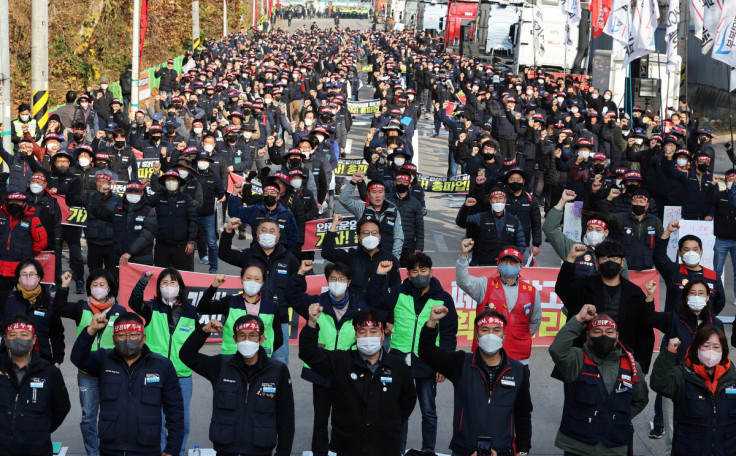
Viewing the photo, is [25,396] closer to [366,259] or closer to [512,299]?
[366,259]

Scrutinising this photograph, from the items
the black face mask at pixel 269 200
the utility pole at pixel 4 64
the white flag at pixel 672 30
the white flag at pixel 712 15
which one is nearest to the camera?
the black face mask at pixel 269 200

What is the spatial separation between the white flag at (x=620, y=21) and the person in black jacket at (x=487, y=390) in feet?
60.1

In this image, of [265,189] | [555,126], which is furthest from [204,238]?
[555,126]

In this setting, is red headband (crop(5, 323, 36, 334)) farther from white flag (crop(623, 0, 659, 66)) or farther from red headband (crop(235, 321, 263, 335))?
white flag (crop(623, 0, 659, 66))

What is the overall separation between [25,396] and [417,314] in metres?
3.00

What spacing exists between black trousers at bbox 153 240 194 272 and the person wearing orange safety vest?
488 centimetres

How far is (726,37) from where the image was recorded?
16.6m

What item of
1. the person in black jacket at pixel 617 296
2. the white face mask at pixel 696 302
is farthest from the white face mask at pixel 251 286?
the white face mask at pixel 696 302

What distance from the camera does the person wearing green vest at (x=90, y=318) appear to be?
320 inches

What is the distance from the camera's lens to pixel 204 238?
15.4 metres

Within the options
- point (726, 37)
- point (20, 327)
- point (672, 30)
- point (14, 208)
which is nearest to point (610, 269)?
point (20, 327)

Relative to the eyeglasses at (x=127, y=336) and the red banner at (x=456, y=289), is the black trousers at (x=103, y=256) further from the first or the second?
the eyeglasses at (x=127, y=336)

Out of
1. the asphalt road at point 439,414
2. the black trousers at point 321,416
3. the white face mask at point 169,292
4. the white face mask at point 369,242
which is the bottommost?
the asphalt road at point 439,414

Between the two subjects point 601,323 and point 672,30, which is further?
point 672,30
